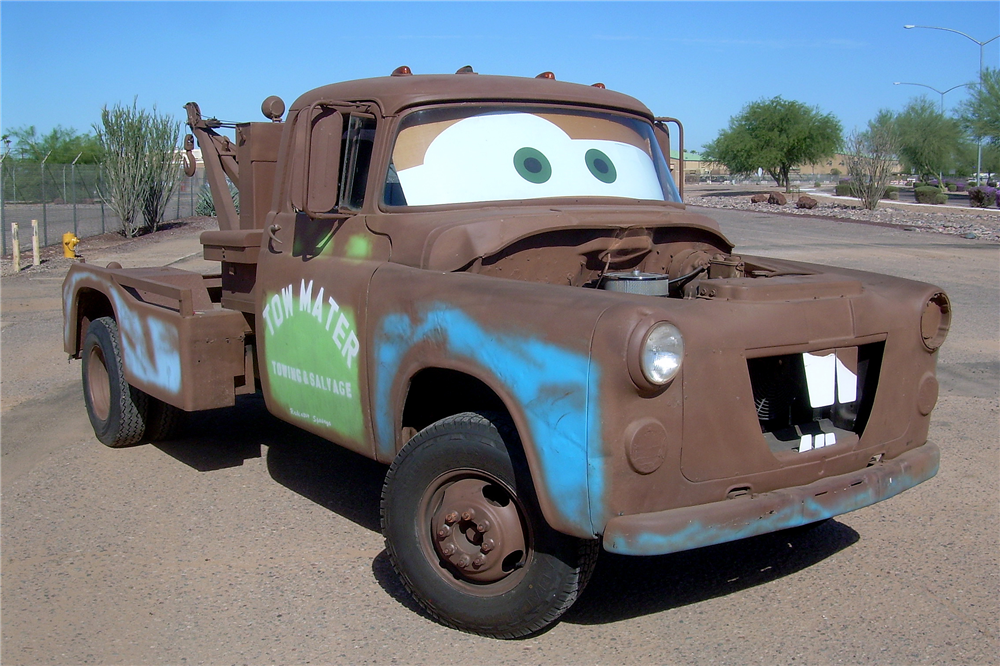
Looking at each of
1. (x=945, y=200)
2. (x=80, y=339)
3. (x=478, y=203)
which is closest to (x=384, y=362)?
A: (x=478, y=203)

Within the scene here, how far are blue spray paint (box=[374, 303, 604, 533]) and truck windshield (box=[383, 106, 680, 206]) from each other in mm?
986

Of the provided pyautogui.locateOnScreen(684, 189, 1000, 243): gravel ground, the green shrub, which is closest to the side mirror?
pyautogui.locateOnScreen(684, 189, 1000, 243): gravel ground

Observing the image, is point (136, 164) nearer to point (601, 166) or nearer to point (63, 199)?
point (63, 199)

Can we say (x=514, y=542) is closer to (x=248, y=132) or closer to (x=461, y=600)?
(x=461, y=600)

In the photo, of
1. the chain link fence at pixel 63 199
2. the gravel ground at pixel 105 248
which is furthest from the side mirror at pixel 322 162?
the chain link fence at pixel 63 199

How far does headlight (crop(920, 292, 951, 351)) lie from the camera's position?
12.5 ft

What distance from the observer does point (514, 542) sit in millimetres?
3369

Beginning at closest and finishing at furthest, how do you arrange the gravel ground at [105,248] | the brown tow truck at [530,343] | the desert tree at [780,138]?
the brown tow truck at [530,343] < the gravel ground at [105,248] < the desert tree at [780,138]

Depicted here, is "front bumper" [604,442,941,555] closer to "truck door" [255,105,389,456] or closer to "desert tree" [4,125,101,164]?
"truck door" [255,105,389,456]

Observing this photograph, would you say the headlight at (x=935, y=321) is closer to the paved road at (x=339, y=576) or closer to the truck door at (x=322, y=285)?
the paved road at (x=339, y=576)

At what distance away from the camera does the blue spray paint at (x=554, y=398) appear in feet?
9.82

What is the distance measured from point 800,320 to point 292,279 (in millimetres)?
2294

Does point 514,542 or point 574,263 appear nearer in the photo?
point 514,542

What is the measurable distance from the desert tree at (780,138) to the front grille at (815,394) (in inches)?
2265
